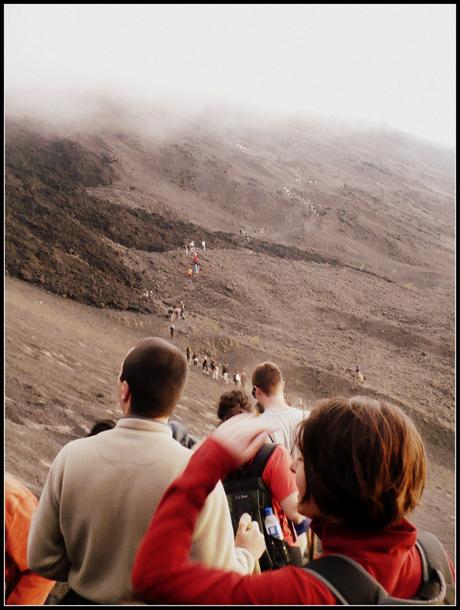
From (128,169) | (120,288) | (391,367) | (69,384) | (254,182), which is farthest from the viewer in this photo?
(254,182)

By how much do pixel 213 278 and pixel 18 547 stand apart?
22289 mm

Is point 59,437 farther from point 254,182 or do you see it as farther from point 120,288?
point 254,182

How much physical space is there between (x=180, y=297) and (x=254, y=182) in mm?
19790

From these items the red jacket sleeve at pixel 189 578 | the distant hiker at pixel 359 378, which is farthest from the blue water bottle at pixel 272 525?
the distant hiker at pixel 359 378

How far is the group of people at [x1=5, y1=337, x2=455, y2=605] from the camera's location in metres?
1.22

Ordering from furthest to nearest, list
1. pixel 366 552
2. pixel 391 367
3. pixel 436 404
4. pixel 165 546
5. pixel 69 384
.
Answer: pixel 391 367
pixel 436 404
pixel 69 384
pixel 366 552
pixel 165 546

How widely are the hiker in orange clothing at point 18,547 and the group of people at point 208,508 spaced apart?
22mm

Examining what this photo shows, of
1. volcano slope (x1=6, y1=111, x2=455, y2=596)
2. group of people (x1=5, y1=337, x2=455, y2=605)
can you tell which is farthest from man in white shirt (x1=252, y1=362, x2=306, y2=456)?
volcano slope (x1=6, y1=111, x2=455, y2=596)

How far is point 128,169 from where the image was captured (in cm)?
3594

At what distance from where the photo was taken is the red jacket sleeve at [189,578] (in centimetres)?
120

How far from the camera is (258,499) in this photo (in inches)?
91.8

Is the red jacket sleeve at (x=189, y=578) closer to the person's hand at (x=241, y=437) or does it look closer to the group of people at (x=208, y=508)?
the group of people at (x=208, y=508)

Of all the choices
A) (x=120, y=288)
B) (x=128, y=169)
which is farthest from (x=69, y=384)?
(x=128, y=169)

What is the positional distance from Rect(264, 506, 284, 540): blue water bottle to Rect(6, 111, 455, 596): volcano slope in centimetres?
416
